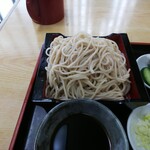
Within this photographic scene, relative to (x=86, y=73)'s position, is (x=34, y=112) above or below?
below

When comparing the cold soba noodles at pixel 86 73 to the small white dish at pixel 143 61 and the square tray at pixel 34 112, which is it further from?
the small white dish at pixel 143 61

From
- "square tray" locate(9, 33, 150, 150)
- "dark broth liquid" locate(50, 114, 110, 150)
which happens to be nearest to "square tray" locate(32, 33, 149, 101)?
"square tray" locate(9, 33, 150, 150)

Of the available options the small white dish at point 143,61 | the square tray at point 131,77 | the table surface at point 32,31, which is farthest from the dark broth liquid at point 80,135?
the small white dish at point 143,61

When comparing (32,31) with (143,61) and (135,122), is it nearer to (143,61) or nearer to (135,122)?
(143,61)

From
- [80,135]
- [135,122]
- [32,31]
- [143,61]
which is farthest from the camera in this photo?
[32,31]

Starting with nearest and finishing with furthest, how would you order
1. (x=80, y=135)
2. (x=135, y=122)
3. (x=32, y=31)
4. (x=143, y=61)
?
(x=80, y=135) → (x=135, y=122) → (x=143, y=61) → (x=32, y=31)

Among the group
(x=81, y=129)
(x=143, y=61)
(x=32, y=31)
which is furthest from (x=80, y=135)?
(x=32, y=31)
